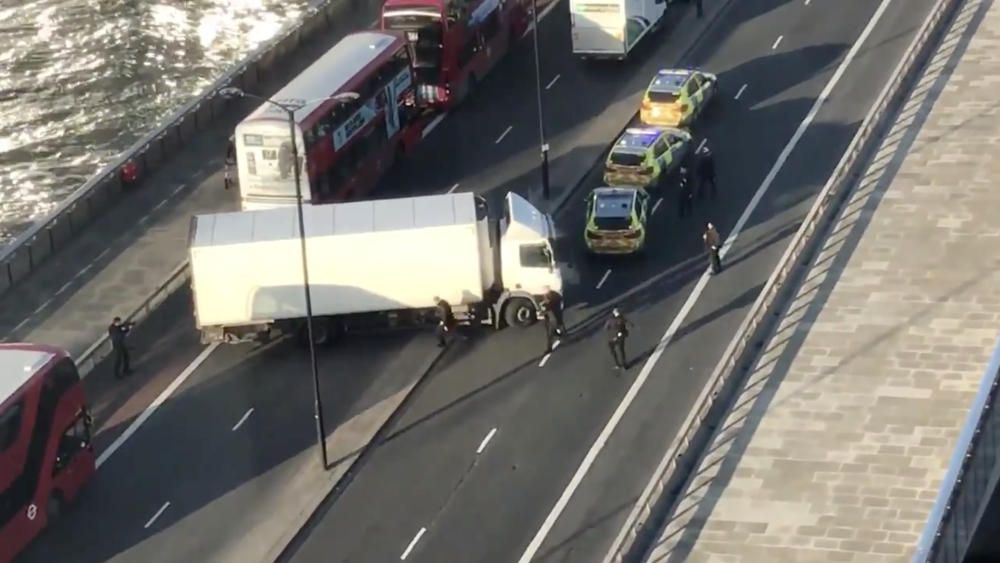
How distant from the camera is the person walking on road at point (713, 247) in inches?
1815

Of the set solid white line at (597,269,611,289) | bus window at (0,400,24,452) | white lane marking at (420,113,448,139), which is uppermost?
bus window at (0,400,24,452)

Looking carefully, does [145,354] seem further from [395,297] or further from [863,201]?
[863,201]

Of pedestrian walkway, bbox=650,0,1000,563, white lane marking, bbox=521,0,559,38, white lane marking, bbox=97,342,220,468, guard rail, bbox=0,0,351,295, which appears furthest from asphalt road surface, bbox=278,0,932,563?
guard rail, bbox=0,0,351,295

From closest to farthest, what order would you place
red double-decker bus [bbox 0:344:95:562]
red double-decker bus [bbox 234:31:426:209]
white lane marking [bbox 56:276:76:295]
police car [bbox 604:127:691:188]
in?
red double-decker bus [bbox 0:344:95:562] → red double-decker bus [bbox 234:31:426:209] → white lane marking [bbox 56:276:76:295] → police car [bbox 604:127:691:188]

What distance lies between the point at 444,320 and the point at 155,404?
638cm

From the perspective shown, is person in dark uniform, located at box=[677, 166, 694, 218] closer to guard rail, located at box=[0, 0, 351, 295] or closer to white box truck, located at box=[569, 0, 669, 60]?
white box truck, located at box=[569, 0, 669, 60]

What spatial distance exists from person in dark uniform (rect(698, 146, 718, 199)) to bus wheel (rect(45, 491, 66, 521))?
18.4m

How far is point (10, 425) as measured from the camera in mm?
37312

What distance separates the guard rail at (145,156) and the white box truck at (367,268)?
6.76 metres

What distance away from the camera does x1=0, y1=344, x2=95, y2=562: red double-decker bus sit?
123 feet

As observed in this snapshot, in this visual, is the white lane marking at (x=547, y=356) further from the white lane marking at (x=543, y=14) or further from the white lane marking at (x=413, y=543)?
the white lane marking at (x=543, y=14)

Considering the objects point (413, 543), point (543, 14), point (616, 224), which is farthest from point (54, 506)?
point (543, 14)

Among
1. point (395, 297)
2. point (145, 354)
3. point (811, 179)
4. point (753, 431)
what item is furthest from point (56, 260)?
point (753, 431)

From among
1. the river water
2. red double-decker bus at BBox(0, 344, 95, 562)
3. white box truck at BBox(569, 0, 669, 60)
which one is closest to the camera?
red double-decker bus at BBox(0, 344, 95, 562)
